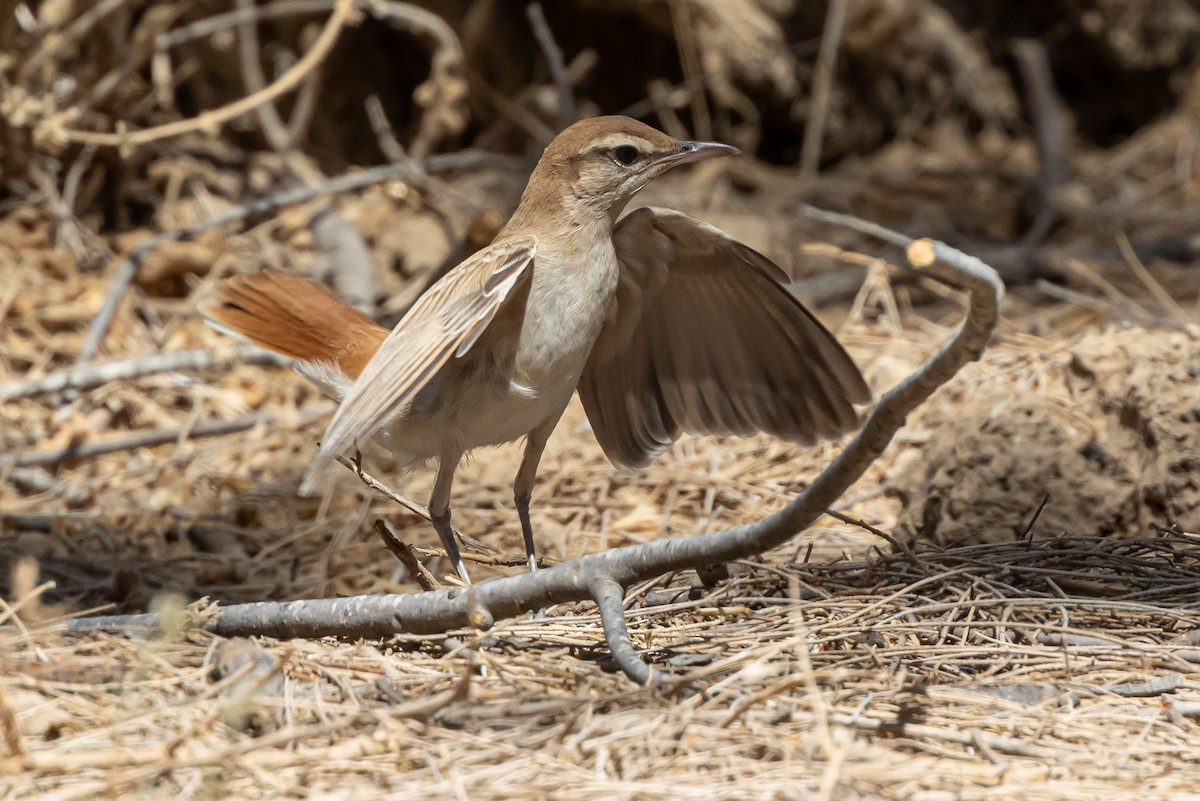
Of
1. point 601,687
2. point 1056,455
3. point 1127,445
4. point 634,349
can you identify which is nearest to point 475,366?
point 634,349

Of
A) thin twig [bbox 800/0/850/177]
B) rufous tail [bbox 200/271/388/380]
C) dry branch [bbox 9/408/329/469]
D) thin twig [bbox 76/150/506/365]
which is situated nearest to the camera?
rufous tail [bbox 200/271/388/380]

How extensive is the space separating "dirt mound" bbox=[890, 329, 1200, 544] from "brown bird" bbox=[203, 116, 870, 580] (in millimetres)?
470

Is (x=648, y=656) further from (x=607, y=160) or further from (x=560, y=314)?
(x=607, y=160)

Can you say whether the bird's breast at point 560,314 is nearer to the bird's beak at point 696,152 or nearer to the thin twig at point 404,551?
the bird's beak at point 696,152

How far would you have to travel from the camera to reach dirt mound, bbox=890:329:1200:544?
3.80 meters

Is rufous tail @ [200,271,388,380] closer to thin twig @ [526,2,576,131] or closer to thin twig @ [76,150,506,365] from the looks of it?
thin twig @ [76,150,506,365]

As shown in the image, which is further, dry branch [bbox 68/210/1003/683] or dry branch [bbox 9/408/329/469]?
dry branch [bbox 9/408/329/469]

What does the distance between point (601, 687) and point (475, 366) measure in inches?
48.2

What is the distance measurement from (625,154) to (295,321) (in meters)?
1.15

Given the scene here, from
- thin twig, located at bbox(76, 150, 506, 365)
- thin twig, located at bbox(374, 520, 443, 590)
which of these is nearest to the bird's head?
thin twig, located at bbox(374, 520, 443, 590)

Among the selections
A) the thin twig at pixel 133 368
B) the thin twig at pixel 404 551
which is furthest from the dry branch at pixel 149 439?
the thin twig at pixel 404 551

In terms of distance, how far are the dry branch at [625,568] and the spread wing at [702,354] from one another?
0.61 m

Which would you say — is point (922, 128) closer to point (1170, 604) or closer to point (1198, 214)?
point (1198, 214)

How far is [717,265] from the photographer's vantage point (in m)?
3.94
